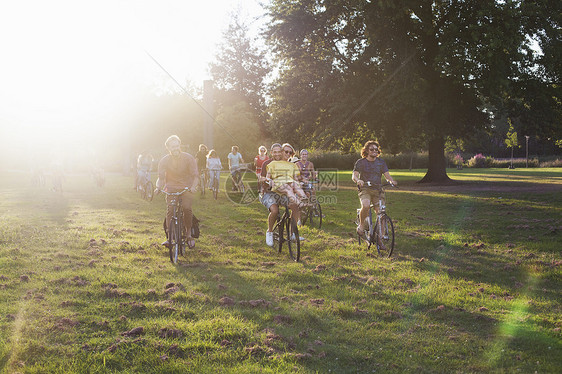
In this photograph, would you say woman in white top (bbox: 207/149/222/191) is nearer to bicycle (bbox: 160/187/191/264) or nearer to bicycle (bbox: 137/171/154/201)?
bicycle (bbox: 137/171/154/201)

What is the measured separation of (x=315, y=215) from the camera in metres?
13.8

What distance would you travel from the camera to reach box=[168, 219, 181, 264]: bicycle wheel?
839 cm

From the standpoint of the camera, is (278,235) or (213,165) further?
(213,165)

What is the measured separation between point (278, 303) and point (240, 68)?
240 ft

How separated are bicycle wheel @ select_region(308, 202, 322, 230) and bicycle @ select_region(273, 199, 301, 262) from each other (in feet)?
11.0

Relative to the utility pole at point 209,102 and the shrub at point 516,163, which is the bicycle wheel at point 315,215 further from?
the shrub at point 516,163

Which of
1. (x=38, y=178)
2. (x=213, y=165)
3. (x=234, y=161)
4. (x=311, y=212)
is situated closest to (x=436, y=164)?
(x=234, y=161)

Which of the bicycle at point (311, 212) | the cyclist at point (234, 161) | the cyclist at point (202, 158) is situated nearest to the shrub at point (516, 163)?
the cyclist at point (234, 161)

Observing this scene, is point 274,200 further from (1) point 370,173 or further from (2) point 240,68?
(2) point 240,68

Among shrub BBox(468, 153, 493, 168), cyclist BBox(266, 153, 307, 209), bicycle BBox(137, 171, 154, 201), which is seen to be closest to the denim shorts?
cyclist BBox(266, 153, 307, 209)

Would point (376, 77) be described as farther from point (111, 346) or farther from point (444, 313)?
point (111, 346)

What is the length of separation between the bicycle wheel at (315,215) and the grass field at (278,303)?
103 centimetres

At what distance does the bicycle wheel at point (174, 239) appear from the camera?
330 inches

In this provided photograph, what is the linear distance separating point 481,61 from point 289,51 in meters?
11.1
